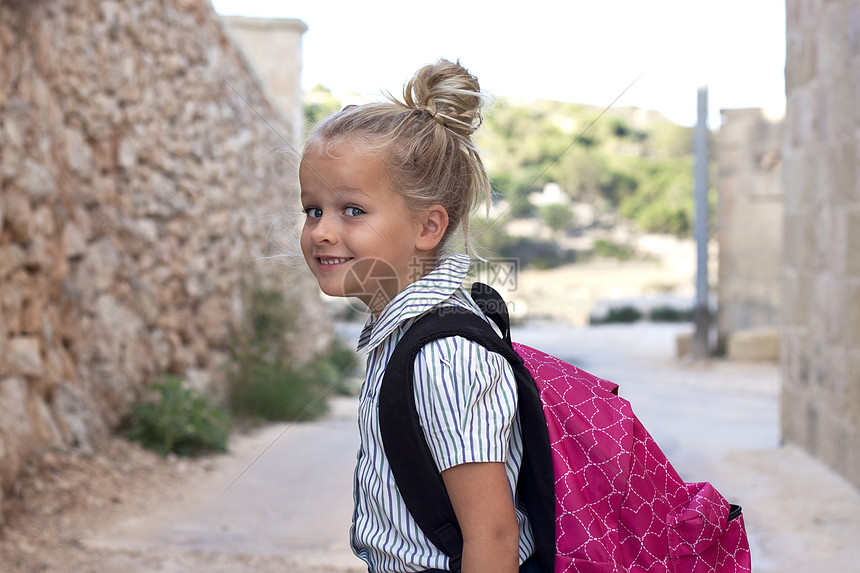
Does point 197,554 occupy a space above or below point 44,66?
below

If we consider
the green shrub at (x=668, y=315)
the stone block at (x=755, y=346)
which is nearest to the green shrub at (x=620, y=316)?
the green shrub at (x=668, y=315)

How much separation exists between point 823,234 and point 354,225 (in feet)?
11.7

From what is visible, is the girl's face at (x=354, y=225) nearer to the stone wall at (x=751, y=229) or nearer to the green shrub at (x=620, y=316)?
the stone wall at (x=751, y=229)

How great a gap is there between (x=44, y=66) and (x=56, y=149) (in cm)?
37

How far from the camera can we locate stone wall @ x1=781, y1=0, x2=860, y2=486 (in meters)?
3.70

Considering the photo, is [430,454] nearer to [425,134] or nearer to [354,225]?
[354,225]

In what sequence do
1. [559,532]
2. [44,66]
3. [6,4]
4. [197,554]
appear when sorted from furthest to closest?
[44,66], [6,4], [197,554], [559,532]

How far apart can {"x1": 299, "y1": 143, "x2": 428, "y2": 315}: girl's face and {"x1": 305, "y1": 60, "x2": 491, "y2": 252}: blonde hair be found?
0.7 inches

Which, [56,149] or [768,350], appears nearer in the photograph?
[56,149]

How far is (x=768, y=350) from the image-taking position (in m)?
9.68

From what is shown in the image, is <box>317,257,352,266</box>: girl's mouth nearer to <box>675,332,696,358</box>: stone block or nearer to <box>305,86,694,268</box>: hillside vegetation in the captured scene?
<box>675,332,696,358</box>: stone block

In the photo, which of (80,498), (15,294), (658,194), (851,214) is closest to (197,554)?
(80,498)

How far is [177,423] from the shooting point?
4.29 m

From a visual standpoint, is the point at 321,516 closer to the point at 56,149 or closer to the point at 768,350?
the point at 56,149
